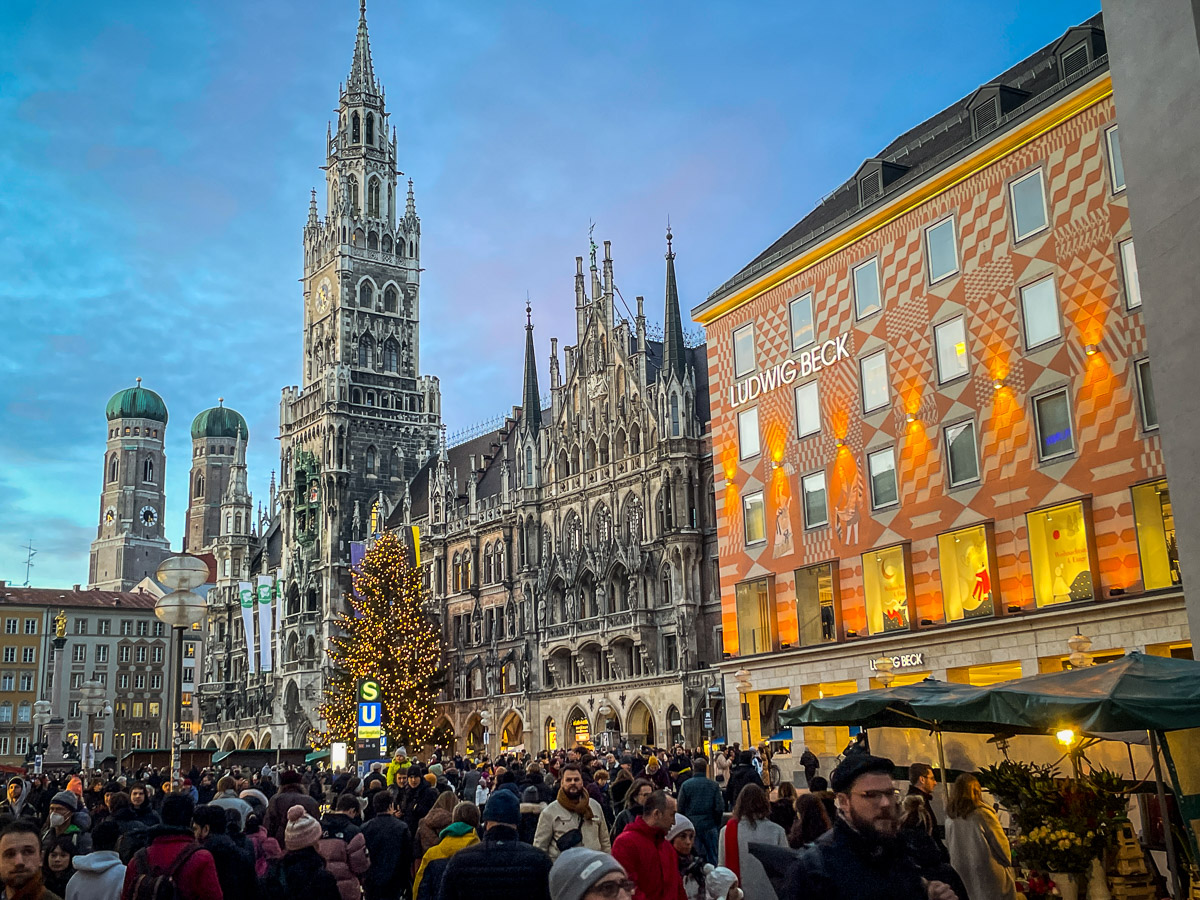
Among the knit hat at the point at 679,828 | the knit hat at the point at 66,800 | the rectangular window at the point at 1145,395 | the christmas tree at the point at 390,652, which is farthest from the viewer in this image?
the christmas tree at the point at 390,652

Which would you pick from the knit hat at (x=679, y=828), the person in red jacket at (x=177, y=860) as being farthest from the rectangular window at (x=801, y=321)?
the person in red jacket at (x=177, y=860)

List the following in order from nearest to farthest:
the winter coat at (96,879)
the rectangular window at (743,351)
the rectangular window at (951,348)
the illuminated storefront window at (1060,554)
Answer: the winter coat at (96,879), the illuminated storefront window at (1060,554), the rectangular window at (951,348), the rectangular window at (743,351)

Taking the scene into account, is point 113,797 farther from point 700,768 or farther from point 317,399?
point 317,399

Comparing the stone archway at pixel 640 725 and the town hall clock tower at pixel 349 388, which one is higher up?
the town hall clock tower at pixel 349 388

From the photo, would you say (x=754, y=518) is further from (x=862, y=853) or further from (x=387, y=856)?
(x=862, y=853)

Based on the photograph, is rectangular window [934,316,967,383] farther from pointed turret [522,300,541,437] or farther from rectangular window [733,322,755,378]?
pointed turret [522,300,541,437]

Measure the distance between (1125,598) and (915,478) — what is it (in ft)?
22.4

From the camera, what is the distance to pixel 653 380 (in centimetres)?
5522

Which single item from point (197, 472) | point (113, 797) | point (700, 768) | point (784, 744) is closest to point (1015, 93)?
point (784, 744)

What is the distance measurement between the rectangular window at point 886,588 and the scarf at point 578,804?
72.2ft

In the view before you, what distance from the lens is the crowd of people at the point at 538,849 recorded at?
5250 millimetres

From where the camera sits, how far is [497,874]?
6.43m

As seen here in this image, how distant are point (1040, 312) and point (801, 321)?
873cm

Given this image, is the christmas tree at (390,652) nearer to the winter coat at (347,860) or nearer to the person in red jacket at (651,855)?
the winter coat at (347,860)
